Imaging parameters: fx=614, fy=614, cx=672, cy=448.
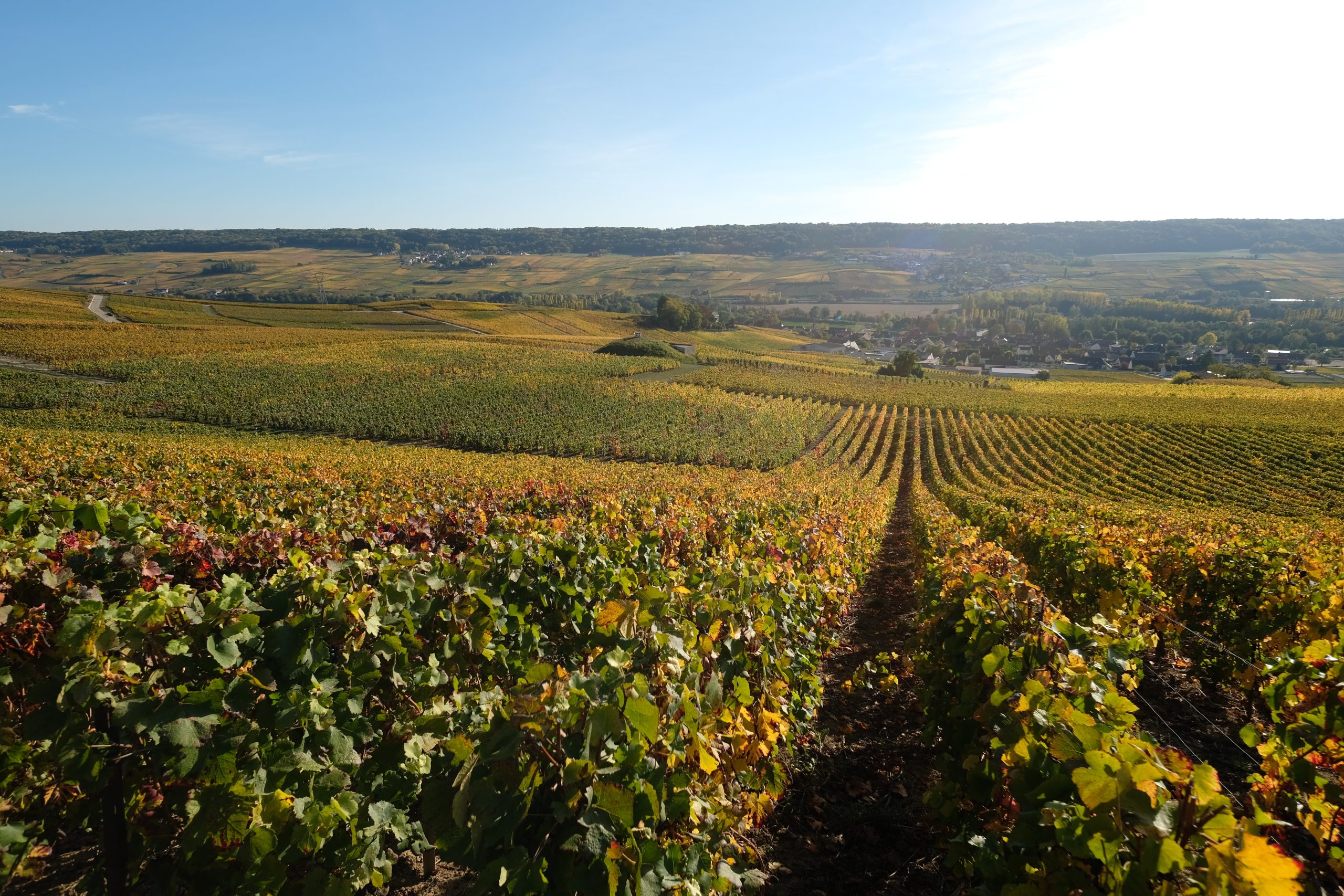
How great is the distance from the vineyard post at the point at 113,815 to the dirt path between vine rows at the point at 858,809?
342 centimetres

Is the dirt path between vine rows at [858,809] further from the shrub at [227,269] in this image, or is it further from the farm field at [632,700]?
the shrub at [227,269]

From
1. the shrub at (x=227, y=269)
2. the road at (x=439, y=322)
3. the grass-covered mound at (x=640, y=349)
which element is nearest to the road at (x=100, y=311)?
the road at (x=439, y=322)

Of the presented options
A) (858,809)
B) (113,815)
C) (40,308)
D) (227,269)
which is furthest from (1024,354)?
(227,269)

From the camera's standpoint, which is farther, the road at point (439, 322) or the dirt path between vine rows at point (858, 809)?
the road at point (439, 322)

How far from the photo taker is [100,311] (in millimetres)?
80438

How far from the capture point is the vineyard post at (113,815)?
8.58 feet

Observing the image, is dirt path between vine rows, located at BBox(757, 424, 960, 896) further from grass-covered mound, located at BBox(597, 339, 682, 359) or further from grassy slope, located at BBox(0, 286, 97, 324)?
grassy slope, located at BBox(0, 286, 97, 324)

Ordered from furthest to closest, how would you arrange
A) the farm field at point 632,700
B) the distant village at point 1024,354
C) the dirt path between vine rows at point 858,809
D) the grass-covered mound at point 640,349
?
the distant village at point 1024,354 < the grass-covered mound at point 640,349 < the dirt path between vine rows at point 858,809 < the farm field at point 632,700

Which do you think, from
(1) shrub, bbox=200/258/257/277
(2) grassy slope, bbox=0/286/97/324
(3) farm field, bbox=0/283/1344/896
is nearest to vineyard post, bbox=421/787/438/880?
(3) farm field, bbox=0/283/1344/896

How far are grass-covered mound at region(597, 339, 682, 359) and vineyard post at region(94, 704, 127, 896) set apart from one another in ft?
257

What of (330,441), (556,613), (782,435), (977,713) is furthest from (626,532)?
(782,435)

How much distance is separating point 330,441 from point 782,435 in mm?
30634

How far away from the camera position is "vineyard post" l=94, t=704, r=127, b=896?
8.58ft

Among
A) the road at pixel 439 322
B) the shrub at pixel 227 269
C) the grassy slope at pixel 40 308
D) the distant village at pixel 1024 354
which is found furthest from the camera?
the shrub at pixel 227 269
